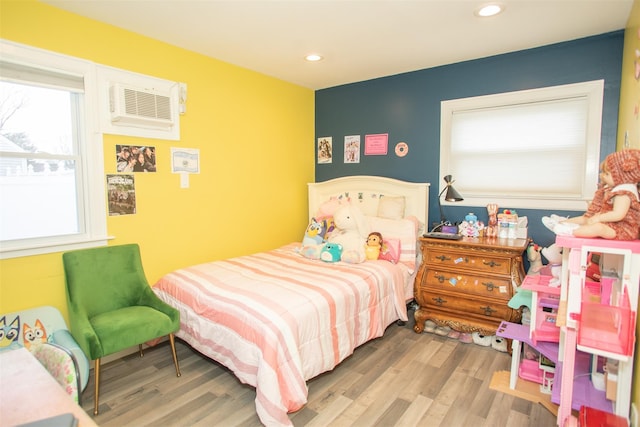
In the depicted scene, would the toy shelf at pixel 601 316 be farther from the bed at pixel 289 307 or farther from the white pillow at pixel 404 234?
→ the white pillow at pixel 404 234

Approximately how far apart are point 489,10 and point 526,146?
1.30 meters

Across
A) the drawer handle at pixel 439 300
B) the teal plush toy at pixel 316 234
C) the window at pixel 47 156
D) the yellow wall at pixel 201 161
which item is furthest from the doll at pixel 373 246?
the window at pixel 47 156

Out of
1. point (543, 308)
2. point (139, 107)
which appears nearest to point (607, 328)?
point (543, 308)

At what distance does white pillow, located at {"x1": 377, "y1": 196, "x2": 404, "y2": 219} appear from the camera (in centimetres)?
362

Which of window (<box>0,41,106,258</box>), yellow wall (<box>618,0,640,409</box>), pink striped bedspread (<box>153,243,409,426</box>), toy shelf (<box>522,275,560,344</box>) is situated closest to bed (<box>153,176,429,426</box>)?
pink striped bedspread (<box>153,243,409,426</box>)

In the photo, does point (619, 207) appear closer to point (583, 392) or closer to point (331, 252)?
point (583, 392)

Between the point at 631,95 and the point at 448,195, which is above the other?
the point at 631,95

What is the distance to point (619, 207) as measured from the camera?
161 centimetres

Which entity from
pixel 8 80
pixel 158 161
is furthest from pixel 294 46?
pixel 8 80

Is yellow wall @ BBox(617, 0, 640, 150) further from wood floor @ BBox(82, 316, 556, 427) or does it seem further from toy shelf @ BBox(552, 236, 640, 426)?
wood floor @ BBox(82, 316, 556, 427)

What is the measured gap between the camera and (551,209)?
9.90 feet

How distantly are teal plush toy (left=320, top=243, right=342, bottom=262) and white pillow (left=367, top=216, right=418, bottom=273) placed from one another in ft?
1.72

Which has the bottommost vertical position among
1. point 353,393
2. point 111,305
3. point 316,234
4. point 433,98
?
point 353,393

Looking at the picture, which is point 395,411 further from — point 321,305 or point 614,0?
point 614,0
